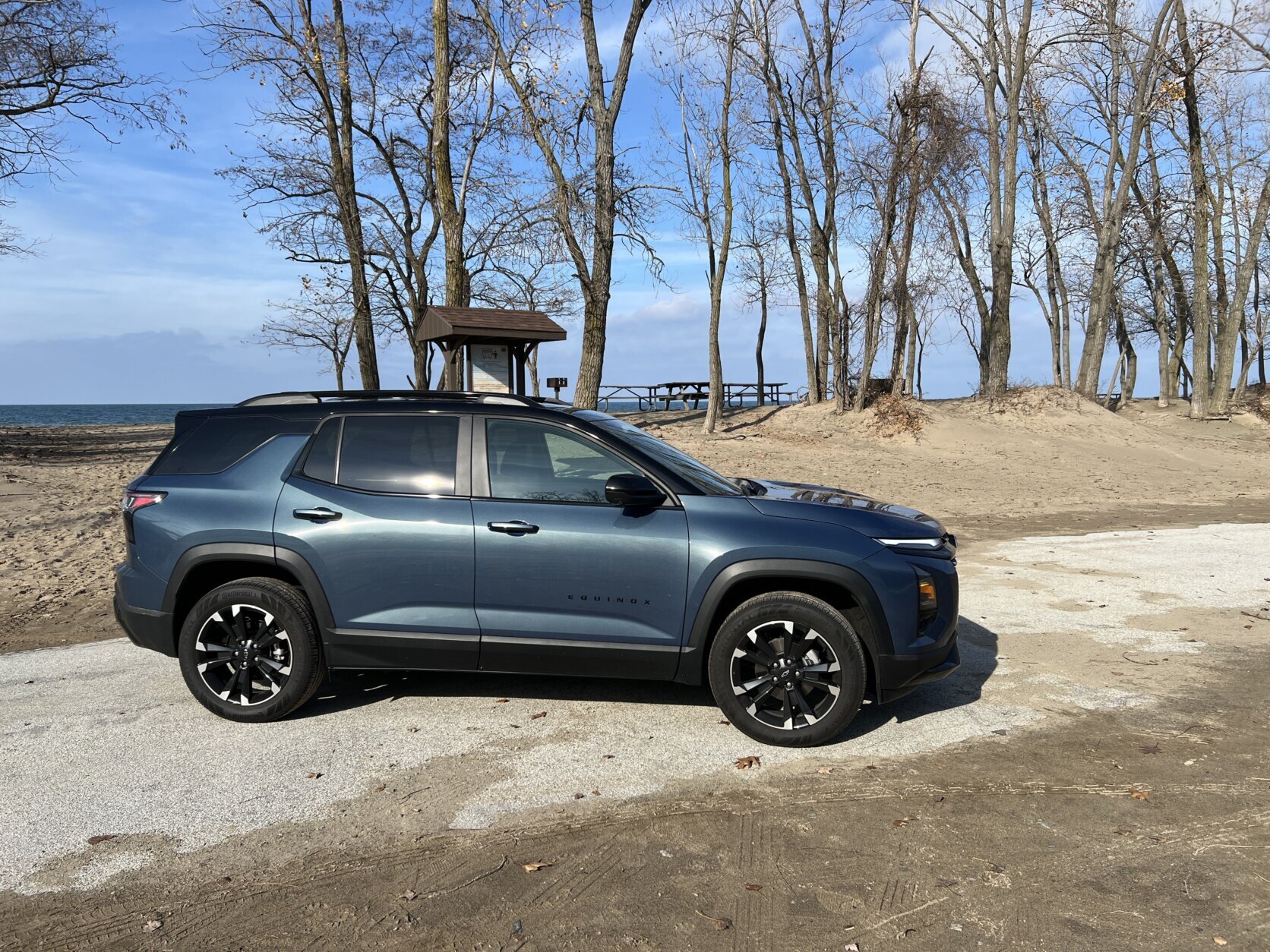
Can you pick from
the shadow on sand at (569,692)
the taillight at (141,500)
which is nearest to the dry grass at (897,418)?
the shadow on sand at (569,692)

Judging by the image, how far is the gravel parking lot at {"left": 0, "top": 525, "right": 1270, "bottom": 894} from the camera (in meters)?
3.84

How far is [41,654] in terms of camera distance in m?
6.49

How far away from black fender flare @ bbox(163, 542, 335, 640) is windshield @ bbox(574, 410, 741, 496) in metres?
1.69

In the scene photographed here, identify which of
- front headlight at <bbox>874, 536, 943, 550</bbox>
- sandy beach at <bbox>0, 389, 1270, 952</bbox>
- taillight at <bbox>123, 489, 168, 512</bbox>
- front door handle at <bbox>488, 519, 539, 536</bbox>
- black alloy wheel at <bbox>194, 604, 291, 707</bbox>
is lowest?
sandy beach at <bbox>0, 389, 1270, 952</bbox>

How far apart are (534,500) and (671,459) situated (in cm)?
84

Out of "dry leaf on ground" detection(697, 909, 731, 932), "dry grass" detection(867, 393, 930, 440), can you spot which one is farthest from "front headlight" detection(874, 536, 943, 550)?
"dry grass" detection(867, 393, 930, 440)

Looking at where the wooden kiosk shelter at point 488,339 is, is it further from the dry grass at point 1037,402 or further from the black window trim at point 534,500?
the dry grass at point 1037,402

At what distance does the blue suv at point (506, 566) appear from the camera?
4.54 metres

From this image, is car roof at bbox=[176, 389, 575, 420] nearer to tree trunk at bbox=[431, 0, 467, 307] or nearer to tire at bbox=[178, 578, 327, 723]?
tire at bbox=[178, 578, 327, 723]

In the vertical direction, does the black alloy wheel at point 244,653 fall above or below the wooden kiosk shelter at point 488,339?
below

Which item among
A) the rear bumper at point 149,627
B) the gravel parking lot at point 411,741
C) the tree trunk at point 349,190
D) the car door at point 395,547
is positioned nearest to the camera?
the gravel parking lot at point 411,741

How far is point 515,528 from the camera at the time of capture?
4656 mm

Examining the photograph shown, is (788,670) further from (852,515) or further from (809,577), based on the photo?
(852,515)

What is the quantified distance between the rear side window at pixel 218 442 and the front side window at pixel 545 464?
1121mm
